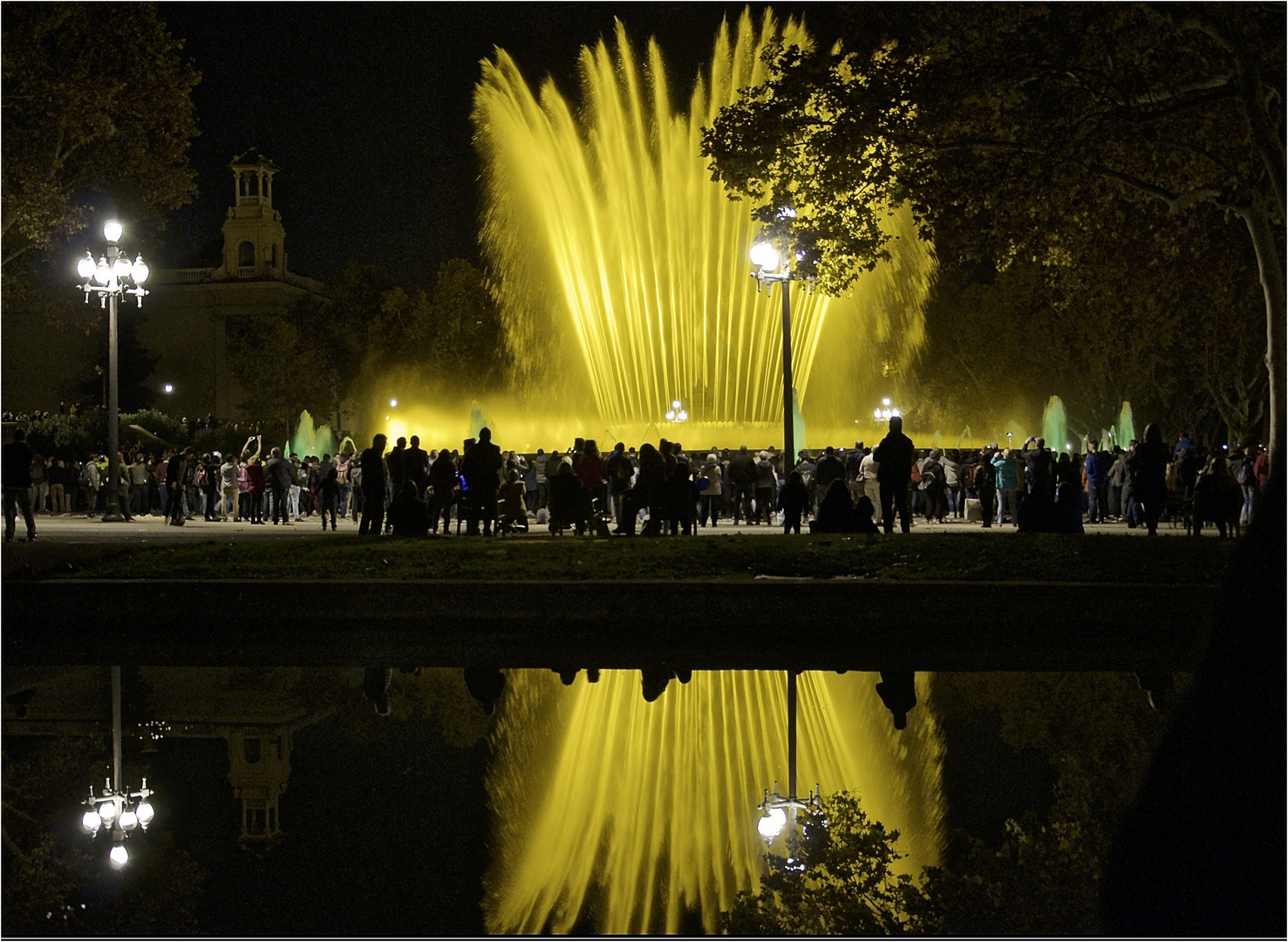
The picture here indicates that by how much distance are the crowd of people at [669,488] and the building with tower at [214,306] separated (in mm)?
58894

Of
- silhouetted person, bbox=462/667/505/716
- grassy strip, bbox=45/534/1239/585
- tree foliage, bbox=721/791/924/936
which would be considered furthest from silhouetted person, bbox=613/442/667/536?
tree foliage, bbox=721/791/924/936

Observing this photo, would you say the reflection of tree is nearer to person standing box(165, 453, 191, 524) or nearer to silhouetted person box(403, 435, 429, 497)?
silhouetted person box(403, 435, 429, 497)

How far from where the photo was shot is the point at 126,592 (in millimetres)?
11492

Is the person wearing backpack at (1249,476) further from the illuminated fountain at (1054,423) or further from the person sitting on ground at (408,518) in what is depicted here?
the illuminated fountain at (1054,423)

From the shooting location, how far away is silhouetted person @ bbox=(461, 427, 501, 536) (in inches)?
739

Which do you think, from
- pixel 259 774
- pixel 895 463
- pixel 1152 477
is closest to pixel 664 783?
pixel 259 774

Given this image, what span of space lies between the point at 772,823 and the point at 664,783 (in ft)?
2.96

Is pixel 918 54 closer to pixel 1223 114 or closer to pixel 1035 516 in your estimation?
pixel 1223 114

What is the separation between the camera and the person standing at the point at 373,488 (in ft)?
59.6

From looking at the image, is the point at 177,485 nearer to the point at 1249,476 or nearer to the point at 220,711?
the point at 220,711

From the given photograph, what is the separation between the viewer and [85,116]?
28.3m

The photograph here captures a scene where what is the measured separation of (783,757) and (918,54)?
14850 mm

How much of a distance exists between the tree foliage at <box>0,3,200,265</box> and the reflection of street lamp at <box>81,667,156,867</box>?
83.6ft

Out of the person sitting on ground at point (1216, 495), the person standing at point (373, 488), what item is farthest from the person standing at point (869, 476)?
the person standing at point (373, 488)
